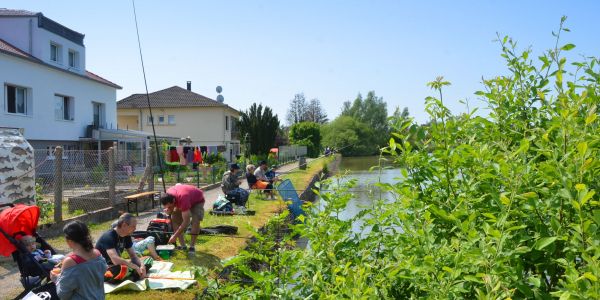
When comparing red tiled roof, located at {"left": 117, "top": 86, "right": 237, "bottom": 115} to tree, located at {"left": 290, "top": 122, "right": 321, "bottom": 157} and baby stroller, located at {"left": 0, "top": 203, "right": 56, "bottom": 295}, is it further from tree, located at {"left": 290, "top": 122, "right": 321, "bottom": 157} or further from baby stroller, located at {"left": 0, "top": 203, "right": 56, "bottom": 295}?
baby stroller, located at {"left": 0, "top": 203, "right": 56, "bottom": 295}

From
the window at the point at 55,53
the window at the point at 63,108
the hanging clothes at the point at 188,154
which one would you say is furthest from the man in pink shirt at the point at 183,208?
the window at the point at 55,53

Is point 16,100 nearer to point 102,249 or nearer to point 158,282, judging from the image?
point 102,249

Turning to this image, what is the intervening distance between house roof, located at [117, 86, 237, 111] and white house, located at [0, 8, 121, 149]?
1374 centimetres

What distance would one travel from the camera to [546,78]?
2.76 m

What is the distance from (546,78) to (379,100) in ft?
321

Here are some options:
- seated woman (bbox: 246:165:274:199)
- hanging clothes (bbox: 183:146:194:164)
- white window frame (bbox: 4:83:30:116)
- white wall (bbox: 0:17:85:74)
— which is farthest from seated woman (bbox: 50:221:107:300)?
white wall (bbox: 0:17:85:74)

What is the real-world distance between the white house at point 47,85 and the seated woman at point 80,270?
18417mm

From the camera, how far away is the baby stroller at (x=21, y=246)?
244 inches

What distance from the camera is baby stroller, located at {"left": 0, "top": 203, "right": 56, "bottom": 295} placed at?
20.3ft

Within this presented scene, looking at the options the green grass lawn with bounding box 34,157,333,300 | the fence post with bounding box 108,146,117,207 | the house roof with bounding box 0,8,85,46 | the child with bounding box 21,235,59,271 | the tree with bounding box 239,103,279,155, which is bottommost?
the green grass lawn with bounding box 34,157,333,300

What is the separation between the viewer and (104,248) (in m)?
7.03

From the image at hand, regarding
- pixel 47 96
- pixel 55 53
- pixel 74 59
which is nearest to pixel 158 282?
pixel 47 96

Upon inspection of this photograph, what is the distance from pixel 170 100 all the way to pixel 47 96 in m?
20.8

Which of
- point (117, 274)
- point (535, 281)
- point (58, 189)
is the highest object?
point (535, 281)
